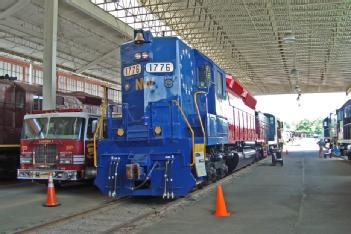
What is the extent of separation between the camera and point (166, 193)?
31.7 feet

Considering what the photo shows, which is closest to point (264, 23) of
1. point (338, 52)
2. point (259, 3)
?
point (259, 3)

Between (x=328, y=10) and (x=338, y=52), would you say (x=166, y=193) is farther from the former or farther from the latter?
(x=338, y=52)

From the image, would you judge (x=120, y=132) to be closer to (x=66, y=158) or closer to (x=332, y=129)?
(x=66, y=158)

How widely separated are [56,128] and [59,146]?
26.1 inches

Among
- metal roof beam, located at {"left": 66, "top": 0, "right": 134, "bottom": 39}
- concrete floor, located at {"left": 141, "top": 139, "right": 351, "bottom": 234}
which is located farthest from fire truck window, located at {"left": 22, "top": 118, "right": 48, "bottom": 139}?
metal roof beam, located at {"left": 66, "top": 0, "right": 134, "bottom": 39}

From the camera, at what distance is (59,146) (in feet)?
40.2

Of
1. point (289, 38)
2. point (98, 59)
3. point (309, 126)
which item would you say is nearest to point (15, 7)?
point (98, 59)

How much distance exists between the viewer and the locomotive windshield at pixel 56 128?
1245cm

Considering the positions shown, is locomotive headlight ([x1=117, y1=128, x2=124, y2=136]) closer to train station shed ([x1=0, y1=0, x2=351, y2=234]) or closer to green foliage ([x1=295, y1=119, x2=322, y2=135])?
train station shed ([x1=0, y1=0, x2=351, y2=234])

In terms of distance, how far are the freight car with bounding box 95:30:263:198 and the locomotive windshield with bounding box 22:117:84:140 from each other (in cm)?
187

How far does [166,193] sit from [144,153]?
106 cm

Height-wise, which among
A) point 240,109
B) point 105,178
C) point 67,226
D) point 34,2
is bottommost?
point 67,226

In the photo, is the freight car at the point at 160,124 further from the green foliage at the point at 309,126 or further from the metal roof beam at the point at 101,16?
the green foliage at the point at 309,126

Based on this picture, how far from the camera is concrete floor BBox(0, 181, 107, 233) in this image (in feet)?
27.5
